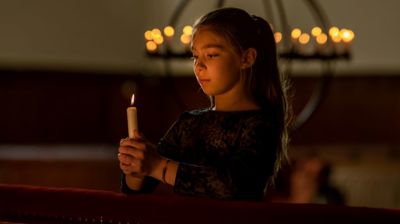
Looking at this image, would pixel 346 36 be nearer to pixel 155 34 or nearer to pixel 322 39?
pixel 322 39

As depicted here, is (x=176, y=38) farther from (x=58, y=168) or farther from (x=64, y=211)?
(x=64, y=211)

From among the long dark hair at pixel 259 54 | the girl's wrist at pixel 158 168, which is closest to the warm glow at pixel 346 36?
the long dark hair at pixel 259 54

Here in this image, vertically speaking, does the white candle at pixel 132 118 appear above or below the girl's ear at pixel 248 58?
below

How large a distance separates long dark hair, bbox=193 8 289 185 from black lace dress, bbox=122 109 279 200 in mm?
48

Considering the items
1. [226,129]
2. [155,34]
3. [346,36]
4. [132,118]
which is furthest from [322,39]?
[132,118]

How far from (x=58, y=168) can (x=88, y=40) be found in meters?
1.61

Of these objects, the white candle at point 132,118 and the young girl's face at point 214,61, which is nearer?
the white candle at point 132,118

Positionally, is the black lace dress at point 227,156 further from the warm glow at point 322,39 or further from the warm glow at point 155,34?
the warm glow at point 322,39

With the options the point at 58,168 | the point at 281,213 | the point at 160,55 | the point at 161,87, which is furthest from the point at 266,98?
the point at 161,87

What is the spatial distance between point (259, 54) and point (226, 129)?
0.59ft

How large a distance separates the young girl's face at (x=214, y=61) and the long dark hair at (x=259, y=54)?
14mm

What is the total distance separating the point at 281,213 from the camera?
47.9 inches

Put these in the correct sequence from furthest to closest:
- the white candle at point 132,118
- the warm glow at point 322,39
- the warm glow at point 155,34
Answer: the warm glow at point 322,39
the warm glow at point 155,34
the white candle at point 132,118

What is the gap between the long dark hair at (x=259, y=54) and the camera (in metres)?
1.44
